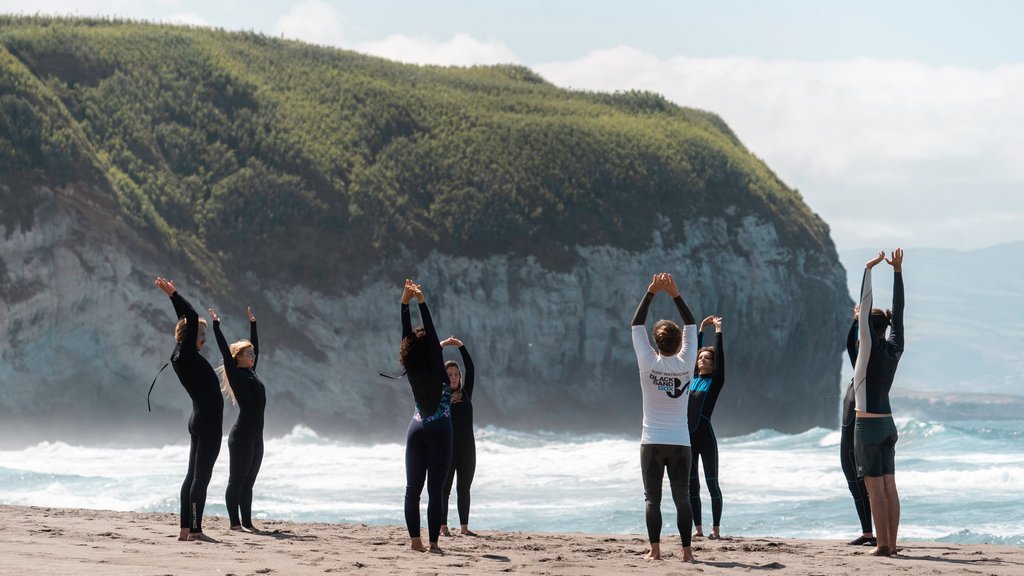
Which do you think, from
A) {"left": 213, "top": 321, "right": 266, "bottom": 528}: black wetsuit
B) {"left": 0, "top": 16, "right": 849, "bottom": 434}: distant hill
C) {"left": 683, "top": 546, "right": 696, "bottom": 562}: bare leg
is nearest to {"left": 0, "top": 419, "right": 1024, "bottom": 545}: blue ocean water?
{"left": 213, "top": 321, "right": 266, "bottom": 528}: black wetsuit

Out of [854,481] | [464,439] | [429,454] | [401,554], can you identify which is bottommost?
[401,554]

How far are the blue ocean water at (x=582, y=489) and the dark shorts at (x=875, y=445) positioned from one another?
258 inches

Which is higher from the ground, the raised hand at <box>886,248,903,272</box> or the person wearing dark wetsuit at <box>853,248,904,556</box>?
the raised hand at <box>886,248,903,272</box>

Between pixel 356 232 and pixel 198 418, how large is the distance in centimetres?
4383

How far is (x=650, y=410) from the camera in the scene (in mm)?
8977

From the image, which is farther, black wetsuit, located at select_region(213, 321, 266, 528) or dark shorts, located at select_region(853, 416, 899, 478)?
black wetsuit, located at select_region(213, 321, 266, 528)

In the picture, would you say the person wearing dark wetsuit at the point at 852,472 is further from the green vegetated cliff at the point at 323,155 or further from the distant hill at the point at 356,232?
the green vegetated cliff at the point at 323,155

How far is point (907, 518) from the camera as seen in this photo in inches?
714

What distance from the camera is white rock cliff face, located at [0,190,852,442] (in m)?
43.3

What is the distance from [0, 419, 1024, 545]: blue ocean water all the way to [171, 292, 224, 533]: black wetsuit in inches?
288

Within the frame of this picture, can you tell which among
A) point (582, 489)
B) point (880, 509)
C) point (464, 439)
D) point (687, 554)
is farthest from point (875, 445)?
point (582, 489)

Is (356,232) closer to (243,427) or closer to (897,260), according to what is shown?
(243,427)

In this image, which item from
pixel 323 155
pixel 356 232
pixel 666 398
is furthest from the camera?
pixel 323 155

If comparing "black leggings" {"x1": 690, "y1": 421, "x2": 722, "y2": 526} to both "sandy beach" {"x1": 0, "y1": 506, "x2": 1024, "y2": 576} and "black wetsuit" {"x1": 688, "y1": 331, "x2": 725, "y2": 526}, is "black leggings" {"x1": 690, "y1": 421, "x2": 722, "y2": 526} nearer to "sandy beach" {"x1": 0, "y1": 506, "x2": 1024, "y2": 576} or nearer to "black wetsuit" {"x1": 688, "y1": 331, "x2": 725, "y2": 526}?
"black wetsuit" {"x1": 688, "y1": 331, "x2": 725, "y2": 526}
